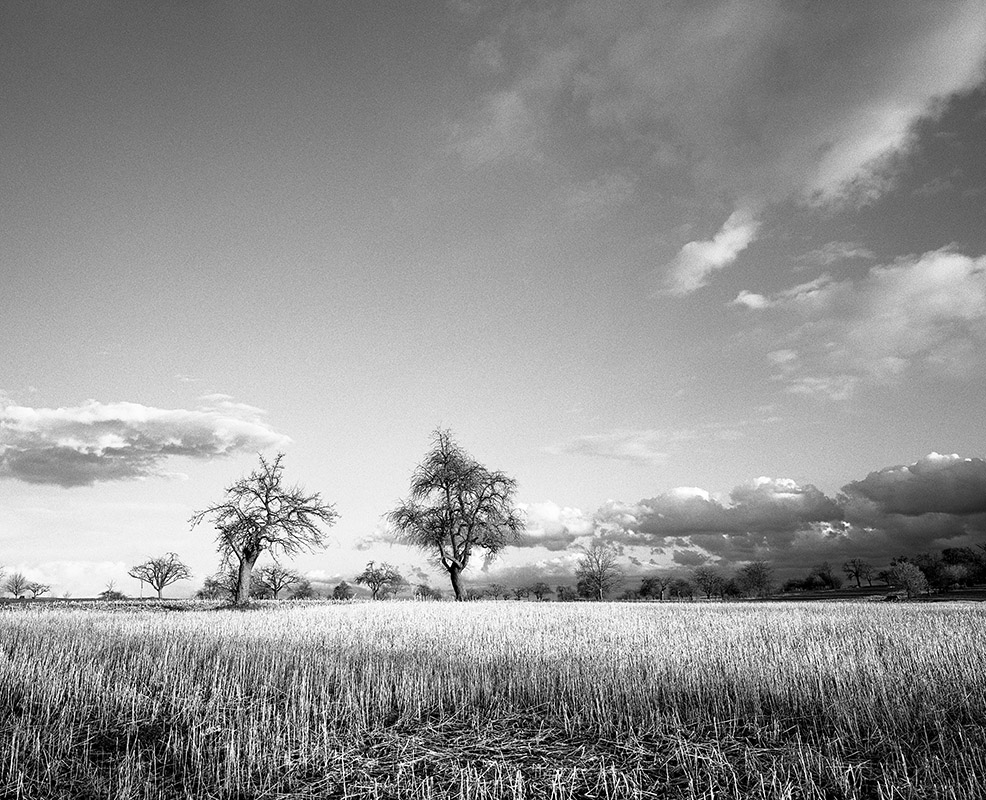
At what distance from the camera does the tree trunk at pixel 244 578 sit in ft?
118

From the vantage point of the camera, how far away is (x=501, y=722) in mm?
7332

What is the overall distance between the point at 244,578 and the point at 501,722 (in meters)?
34.2

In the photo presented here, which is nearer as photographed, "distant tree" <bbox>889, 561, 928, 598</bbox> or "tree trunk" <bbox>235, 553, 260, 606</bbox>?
"tree trunk" <bbox>235, 553, 260, 606</bbox>

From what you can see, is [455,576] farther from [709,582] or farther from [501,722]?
[709,582]

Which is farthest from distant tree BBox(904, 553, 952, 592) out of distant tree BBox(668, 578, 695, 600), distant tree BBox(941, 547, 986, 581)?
distant tree BBox(668, 578, 695, 600)

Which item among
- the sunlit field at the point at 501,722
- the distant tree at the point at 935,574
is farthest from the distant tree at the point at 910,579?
the sunlit field at the point at 501,722

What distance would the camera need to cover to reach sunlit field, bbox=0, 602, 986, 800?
5387mm

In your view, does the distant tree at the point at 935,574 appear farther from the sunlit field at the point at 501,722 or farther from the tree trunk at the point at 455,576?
the sunlit field at the point at 501,722

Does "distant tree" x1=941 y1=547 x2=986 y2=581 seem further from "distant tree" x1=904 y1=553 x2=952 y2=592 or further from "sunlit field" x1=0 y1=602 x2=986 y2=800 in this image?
"sunlit field" x1=0 y1=602 x2=986 y2=800

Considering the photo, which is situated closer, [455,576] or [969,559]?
[455,576]

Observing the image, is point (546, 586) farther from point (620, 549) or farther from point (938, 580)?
point (938, 580)

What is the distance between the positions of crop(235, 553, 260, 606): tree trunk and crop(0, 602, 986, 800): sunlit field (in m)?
24.2

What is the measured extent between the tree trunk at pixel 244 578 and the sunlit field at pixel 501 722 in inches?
954

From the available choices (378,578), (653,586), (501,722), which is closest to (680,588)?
(653,586)
